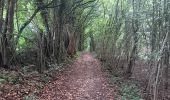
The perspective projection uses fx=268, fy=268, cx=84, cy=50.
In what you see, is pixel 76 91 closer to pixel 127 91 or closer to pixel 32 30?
pixel 127 91

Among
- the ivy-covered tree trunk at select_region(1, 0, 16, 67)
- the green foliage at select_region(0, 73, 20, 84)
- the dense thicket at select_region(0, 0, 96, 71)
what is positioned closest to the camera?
the green foliage at select_region(0, 73, 20, 84)

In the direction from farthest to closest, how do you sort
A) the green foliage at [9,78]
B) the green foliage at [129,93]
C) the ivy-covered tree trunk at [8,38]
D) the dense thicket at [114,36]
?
the ivy-covered tree trunk at [8,38] < the green foliage at [129,93] < the dense thicket at [114,36] < the green foliage at [9,78]

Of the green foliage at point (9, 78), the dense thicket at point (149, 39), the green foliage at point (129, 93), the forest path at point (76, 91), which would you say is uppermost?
the dense thicket at point (149, 39)

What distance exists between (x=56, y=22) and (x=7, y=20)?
6.05 m

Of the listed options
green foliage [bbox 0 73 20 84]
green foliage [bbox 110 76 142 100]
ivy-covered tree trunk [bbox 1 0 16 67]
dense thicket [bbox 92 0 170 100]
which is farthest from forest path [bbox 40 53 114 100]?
ivy-covered tree trunk [bbox 1 0 16 67]

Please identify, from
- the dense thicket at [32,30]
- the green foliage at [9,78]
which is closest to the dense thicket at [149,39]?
the dense thicket at [32,30]

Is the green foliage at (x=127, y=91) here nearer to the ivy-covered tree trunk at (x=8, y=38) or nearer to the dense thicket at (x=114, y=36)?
the dense thicket at (x=114, y=36)

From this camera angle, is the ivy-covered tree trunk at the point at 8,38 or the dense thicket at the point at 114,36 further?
the ivy-covered tree trunk at the point at 8,38

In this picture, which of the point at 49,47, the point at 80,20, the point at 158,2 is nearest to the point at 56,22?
the point at 49,47

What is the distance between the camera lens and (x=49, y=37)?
16641mm

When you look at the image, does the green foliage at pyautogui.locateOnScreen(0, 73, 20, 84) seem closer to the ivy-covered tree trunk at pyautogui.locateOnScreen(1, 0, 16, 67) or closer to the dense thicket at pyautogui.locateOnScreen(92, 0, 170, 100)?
the ivy-covered tree trunk at pyautogui.locateOnScreen(1, 0, 16, 67)

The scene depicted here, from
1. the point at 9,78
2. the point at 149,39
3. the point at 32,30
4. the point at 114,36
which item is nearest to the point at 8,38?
the point at 9,78

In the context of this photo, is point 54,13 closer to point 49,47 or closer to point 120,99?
point 49,47

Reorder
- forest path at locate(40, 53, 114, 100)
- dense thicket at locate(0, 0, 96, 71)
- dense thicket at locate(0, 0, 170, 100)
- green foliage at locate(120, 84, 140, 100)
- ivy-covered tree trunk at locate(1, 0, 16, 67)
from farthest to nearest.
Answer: dense thicket at locate(0, 0, 96, 71), ivy-covered tree trunk at locate(1, 0, 16, 67), green foliage at locate(120, 84, 140, 100), dense thicket at locate(0, 0, 170, 100), forest path at locate(40, 53, 114, 100)
